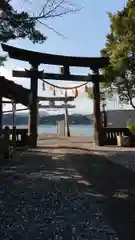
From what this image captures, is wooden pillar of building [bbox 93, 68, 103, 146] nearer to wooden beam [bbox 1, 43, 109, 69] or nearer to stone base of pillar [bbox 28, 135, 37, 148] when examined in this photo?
wooden beam [bbox 1, 43, 109, 69]

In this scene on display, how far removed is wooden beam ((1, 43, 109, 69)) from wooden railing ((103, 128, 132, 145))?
3.61 meters

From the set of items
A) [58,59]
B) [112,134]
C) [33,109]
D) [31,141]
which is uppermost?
[58,59]

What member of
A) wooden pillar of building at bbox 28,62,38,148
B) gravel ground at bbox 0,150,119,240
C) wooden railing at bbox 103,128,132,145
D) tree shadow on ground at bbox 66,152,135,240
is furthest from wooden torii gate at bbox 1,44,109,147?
gravel ground at bbox 0,150,119,240

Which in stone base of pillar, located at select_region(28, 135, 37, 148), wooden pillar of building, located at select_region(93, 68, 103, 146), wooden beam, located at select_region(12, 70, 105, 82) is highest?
wooden beam, located at select_region(12, 70, 105, 82)

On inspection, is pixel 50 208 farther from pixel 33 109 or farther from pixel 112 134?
pixel 112 134

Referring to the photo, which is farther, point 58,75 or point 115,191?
point 58,75

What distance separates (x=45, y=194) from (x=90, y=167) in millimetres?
3268

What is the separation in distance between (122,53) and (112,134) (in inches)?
201

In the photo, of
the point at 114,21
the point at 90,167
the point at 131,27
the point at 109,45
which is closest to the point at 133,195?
the point at 90,167

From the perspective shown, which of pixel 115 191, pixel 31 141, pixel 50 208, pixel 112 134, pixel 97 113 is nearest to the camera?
pixel 50 208

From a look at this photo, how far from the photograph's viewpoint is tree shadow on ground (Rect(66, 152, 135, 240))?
12.6ft

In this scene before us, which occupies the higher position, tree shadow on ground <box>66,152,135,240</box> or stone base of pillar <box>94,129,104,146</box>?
stone base of pillar <box>94,129,104,146</box>

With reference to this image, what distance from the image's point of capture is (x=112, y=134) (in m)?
17.2

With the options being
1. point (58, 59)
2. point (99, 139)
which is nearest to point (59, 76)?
point (58, 59)
